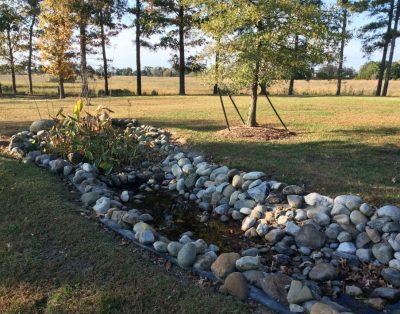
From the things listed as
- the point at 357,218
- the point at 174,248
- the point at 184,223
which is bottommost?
the point at 184,223

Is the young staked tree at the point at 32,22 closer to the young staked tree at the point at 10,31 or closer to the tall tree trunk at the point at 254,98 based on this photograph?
the young staked tree at the point at 10,31

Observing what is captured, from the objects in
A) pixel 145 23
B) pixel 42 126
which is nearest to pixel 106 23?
pixel 145 23

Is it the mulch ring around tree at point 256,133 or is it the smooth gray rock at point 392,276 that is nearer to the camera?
the smooth gray rock at point 392,276

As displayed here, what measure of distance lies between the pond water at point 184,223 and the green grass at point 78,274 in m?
0.81

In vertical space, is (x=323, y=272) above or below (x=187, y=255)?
below

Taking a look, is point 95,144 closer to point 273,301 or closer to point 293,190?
point 293,190

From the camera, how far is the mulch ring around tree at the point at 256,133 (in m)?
7.63

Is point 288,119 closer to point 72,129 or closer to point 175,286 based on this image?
point 72,129

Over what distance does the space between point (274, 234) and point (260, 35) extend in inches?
174

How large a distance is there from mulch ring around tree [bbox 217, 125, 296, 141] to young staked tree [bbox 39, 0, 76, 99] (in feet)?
39.7

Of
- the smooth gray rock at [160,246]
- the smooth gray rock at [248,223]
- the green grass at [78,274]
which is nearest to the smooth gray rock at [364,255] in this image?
the smooth gray rock at [248,223]

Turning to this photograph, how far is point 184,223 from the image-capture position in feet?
15.1

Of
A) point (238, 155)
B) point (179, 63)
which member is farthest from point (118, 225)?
point (179, 63)

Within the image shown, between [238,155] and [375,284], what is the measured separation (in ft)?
10.8
